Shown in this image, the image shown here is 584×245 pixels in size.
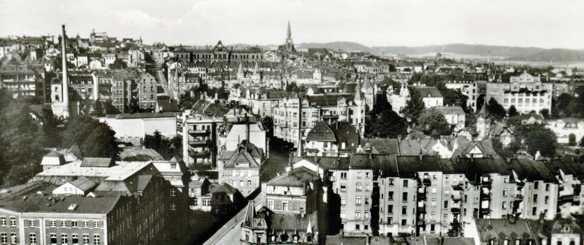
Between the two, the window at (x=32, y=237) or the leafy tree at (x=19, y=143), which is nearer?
the window at (x=32, y=237)

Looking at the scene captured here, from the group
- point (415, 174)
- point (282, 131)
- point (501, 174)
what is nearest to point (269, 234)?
point (415, 174)

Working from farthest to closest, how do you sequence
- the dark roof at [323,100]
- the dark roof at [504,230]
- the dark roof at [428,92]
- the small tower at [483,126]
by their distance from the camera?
1. the dark roof at [428,92]
2. the small tower at [483,126]
3. the dark roof at [323,100]
4. the dark roof at [504,230]

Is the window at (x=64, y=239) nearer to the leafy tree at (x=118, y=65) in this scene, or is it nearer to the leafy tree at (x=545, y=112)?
the leafy tree at (x=118, y=65)

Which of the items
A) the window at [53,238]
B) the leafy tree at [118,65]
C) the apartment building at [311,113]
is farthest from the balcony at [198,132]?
the leafy tree at [118,65]

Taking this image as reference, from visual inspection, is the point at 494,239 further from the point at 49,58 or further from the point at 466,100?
the point at 49,58

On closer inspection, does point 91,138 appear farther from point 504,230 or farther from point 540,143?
point 540,143

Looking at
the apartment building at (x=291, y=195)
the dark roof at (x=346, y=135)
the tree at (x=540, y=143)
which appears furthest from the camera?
the tree at (x=540, y=143)
